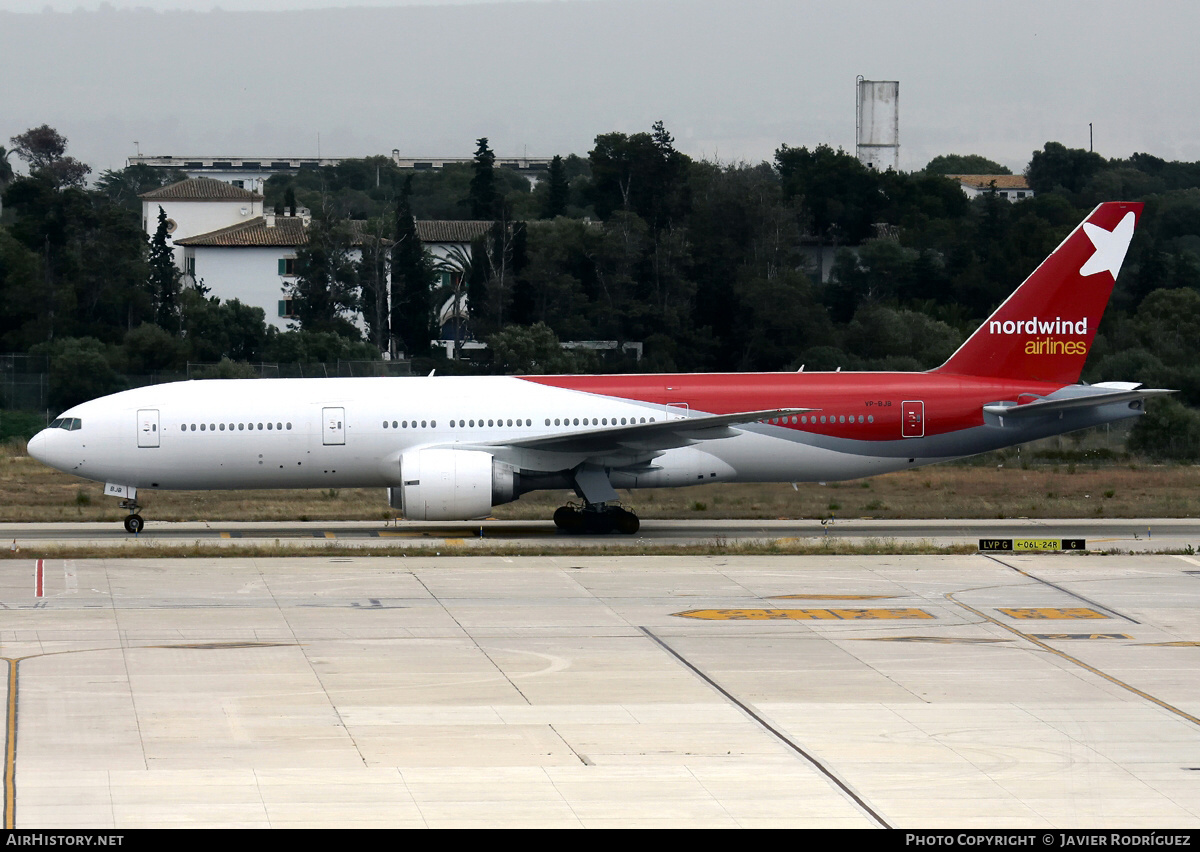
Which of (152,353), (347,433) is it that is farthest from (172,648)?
(152,353)

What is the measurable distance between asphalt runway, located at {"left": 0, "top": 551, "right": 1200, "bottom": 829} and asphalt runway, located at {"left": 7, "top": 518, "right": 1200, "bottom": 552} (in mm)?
4201

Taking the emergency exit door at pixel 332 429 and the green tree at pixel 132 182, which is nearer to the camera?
the emergency exit door at pixel 332 429

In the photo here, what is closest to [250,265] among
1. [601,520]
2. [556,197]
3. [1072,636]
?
[556,197]

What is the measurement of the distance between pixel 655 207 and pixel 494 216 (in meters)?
9.53

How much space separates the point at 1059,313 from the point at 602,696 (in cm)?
1978

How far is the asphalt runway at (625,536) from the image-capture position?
28.6m

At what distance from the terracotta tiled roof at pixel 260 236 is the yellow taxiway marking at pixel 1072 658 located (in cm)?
6806

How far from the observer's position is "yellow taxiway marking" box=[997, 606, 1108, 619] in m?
20.0

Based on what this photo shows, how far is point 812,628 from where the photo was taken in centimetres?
1902

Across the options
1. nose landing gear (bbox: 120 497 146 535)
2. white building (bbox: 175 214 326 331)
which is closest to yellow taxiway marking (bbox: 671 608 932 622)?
nose landing gear (bbox: 120 497 146 535)

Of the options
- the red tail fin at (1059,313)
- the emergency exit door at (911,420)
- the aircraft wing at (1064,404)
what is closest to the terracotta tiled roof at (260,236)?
the red tail fin at (1059,313)

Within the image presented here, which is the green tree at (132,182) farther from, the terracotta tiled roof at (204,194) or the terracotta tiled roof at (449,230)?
the terracotta tiled roof at (449,230)

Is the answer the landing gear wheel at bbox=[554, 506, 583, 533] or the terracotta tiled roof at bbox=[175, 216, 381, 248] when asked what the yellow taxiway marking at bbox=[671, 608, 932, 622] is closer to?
the landing gear wheel at bbox=[554, 506, 583, 533]

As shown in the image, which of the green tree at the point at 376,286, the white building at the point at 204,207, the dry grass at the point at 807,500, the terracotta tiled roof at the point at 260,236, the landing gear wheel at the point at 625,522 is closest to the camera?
the landing gear wheel at the point at 625,522
